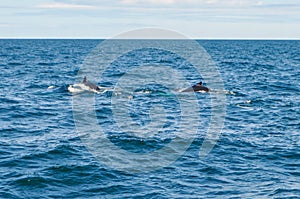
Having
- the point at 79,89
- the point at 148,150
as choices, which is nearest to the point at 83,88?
the point at 79,89

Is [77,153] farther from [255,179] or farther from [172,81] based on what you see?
[172,81]

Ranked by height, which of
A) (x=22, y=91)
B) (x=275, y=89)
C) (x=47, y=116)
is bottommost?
(x=47, y=116)

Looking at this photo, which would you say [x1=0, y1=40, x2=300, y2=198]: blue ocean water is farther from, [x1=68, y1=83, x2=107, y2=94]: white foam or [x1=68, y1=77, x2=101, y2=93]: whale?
[x1=68, y1=77, x2=101, y2=93]: whale

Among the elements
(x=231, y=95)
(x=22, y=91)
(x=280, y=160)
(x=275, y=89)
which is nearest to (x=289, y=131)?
(x=280, y=160)

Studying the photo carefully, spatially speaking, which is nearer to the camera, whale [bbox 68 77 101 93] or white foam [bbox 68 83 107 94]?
white foam [bbox 68 83 107 94]

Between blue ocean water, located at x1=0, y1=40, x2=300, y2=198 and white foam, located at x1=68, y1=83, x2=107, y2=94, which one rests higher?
white foam, located at x1=68, y1=83, x2=107, y2=94

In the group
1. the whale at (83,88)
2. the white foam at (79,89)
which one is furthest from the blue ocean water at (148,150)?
the whale at (83,88)

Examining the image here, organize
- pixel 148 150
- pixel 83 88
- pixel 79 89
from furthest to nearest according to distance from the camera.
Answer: pixel 83 88
pixel 79 89
pixel 148 150

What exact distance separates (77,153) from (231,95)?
24.6m

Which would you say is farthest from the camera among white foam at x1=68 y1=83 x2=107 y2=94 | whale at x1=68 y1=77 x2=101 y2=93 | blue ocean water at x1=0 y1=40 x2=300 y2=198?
whale at x1=68 y1=77 x2=101 y2=93

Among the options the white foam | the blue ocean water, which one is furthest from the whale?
the blue ocean water

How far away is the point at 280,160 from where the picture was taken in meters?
23.0

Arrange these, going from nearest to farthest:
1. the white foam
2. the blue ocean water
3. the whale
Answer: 1. the blue ocean water
2. the white foam
3. the whale

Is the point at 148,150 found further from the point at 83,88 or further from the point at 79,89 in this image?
the point at 83,88
